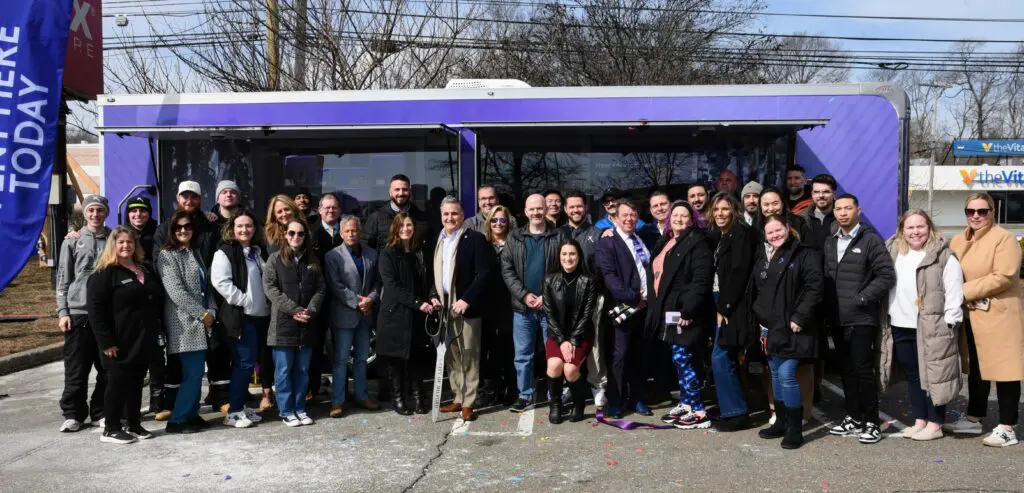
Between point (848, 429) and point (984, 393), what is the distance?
1.04m

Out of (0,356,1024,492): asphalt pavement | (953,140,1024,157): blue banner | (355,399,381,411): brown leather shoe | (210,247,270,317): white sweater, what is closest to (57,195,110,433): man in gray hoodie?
(0,356,1024,492): asphalt pavement

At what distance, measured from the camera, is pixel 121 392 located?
5.56 m

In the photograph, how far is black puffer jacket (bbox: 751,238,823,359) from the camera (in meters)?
5.27

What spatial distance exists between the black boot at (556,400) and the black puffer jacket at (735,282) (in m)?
1.24

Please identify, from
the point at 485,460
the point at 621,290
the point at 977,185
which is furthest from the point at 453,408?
the point at 977,185

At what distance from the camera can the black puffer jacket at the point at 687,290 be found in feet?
18.7

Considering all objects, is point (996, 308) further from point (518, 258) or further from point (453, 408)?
point (453, 408)

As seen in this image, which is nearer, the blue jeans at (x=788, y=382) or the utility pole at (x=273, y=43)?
the blue jeans at (x=788, y=382)

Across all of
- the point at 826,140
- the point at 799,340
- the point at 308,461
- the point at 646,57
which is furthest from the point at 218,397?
the point at 646,57

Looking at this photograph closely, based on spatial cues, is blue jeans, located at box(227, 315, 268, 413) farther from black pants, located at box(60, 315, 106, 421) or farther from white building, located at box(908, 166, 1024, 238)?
white building, located at box(908, 166, 1024, 238)

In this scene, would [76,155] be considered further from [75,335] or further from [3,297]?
[75,335]

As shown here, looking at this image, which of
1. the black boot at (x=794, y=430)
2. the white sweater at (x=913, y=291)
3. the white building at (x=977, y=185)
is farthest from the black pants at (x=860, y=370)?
the white building at (x=977, y=185)

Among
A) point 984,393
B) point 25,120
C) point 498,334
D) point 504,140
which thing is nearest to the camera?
point 984,393

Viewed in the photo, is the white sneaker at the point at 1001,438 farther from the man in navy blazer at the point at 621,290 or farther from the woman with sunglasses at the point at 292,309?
the woman with sunglasses at the point at 292,309
